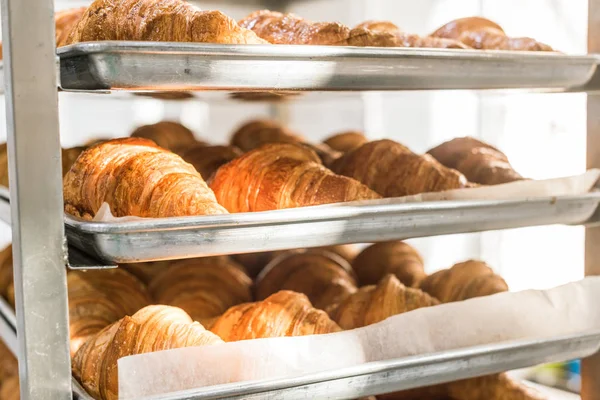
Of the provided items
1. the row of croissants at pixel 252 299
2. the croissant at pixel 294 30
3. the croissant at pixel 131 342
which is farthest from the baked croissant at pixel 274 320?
the croissant at pixel 294 30

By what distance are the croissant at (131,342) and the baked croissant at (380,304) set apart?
1.16ft

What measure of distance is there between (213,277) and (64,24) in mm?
607

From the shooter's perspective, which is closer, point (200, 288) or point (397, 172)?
point (397, 172)

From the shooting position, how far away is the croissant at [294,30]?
114 centimetres

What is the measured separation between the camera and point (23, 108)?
0.86 m

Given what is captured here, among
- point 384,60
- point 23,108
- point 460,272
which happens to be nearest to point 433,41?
point 384,60

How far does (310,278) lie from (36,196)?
2.49 feet

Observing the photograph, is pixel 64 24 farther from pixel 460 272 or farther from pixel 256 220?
pixel 460 272

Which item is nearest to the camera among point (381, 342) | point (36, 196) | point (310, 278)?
point (36, 196)

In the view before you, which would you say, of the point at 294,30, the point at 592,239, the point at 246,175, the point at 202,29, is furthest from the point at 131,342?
the point at 592,239

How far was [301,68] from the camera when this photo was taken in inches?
38.3

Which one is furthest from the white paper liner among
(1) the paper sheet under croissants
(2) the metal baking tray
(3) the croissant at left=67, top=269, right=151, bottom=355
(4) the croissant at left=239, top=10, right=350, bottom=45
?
(3) the croissant at left=67, top=269, right=151, bottom=355

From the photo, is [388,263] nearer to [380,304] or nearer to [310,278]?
[310,278]

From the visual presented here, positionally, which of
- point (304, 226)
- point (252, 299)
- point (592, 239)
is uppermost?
point (304, 226)
